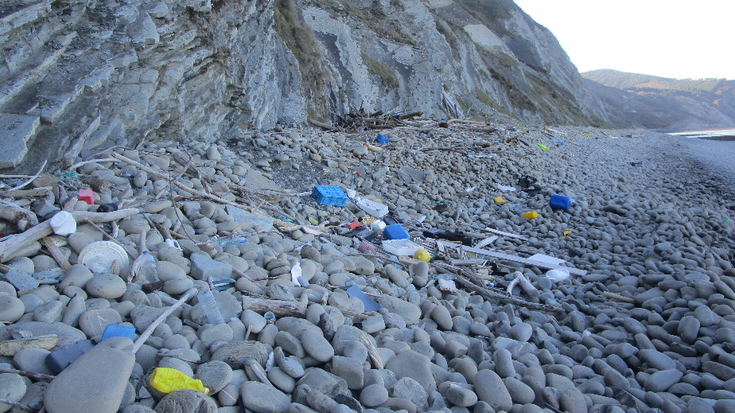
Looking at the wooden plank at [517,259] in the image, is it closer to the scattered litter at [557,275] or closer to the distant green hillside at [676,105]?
the scattered litter at [557,275]

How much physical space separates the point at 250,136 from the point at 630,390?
243 inches

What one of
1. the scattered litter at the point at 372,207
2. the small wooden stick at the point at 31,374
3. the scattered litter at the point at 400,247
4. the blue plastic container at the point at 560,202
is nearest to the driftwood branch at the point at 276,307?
the small wooden stick at the point at 31,374

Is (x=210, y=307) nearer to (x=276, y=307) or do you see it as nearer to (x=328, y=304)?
(x=276, y=307)

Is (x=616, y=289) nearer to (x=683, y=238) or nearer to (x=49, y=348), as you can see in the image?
(x=683, y=238)

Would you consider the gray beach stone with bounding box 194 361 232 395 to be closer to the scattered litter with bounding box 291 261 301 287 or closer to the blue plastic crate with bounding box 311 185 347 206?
the scattered litter with bounding box 291 261 301 287

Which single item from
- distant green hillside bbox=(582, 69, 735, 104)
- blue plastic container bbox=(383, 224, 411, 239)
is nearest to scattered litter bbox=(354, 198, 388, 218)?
blue plastic container bbox=(383, 224, 411, 239)

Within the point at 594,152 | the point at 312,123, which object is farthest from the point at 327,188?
the point at 594,152

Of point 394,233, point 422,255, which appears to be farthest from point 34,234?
point 394,233

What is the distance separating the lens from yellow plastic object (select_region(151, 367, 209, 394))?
142 centimetres

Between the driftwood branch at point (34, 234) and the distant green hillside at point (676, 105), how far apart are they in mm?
55696

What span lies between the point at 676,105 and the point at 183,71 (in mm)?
78726

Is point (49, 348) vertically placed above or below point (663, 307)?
below

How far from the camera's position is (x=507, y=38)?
3803 centimetres

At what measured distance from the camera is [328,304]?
242 cm
